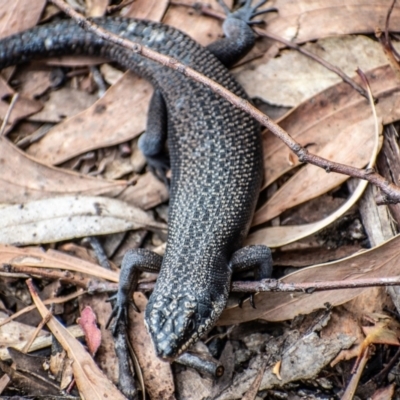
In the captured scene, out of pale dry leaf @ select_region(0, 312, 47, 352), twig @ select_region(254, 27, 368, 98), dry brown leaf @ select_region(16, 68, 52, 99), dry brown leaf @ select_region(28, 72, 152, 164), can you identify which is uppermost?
twig @ select_region(254, 27, 368, 98)

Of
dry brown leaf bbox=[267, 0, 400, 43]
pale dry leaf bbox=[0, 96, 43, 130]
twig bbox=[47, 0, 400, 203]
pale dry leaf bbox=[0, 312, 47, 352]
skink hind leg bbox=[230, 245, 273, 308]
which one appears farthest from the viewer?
pale dry leaf bbox=[0, 96, 43, 130]

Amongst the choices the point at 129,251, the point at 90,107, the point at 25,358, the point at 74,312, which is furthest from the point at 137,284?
the point at 90,107

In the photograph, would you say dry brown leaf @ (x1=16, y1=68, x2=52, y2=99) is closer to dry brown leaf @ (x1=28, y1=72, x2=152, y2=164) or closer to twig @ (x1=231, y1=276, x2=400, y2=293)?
dry brown leaf @ (x1=28, y1=72, x2=152, y2=164)

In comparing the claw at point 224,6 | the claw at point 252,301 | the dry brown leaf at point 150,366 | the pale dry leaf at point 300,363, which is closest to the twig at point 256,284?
the claw at point 252,301

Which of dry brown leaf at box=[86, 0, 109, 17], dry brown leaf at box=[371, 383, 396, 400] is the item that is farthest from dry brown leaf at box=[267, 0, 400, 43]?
dry brown leaf at box=[371, 383, 396, 400]

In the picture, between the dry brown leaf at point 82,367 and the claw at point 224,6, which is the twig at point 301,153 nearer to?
the claw at point 224,6

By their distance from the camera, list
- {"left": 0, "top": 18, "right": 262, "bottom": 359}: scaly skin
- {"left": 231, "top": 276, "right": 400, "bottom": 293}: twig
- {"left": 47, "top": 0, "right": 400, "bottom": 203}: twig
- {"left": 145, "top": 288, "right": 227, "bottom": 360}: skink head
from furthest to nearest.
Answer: {"left": 0, "top": 18, "right": 262, "bottom": 359}: scaly skin, {"left": 145, "top": 288, "right": 227, "bottom": 360}: skink head, {"left": 47, "top": 0, "right": 400, "bottom": 203}: twig, {"left": 231, "top": 276, "right": 400, "bottom": 293}: twig

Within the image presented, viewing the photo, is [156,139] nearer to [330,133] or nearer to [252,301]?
[330,133]
